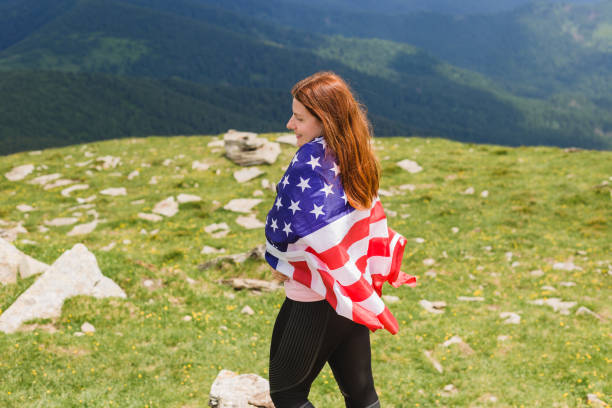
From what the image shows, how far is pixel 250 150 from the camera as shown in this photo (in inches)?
1099

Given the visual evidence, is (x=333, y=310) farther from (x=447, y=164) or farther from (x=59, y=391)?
(x=447, y=164)

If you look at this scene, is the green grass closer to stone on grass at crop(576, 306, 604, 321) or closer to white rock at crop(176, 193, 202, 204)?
stone on grass at crop(576, 306, 604, 321)

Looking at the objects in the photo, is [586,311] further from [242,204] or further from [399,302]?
[242,204]

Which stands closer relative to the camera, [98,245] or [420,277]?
[420,277]

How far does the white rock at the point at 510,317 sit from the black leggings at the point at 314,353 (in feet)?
25.8

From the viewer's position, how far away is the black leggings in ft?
13.1

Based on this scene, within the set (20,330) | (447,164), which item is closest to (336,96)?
(20,330)

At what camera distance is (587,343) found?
9453mm

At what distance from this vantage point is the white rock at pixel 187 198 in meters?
21.8

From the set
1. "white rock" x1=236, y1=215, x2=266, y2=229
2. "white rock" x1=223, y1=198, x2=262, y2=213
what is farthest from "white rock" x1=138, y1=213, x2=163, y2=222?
"white rock" x1=236, y1=215, x2=266, y2=229

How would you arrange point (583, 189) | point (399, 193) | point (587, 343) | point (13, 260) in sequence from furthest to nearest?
point (399, 193)
point (583, 189)
point (13, 260)
point (587, 343)

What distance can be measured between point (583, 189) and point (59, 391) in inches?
855

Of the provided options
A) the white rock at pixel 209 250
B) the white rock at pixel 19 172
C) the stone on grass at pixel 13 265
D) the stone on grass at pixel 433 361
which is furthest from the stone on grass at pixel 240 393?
the white rock at pixel 19 172

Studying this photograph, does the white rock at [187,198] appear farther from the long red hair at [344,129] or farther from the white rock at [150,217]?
the long red hair at [344,129]
